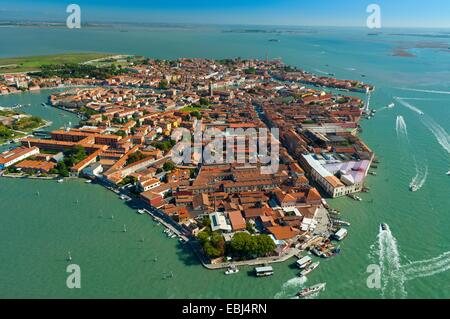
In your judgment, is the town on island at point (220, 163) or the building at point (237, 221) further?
the building at point (237, 221)

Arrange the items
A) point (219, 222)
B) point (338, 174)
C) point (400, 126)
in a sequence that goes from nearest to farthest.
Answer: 1. point (219, 222)
2. point (338, 174)
3. point (400, 126)

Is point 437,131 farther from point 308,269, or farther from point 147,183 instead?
point 147,183

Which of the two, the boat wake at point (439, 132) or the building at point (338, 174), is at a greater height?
the boat wake at point (439, 132)

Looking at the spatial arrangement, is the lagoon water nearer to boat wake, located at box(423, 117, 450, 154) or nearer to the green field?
boat wake, located at box(423, 117, 450, 154)

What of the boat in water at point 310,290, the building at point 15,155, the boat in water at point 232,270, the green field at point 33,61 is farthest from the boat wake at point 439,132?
the green field at point 33,61

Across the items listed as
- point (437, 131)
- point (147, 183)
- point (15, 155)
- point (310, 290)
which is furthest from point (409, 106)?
point (15, 155)

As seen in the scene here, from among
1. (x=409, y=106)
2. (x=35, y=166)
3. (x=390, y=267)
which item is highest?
(x=409, y=106)

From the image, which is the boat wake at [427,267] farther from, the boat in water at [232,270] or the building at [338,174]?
the boat in water at [232,270]
